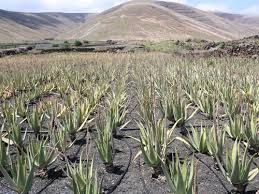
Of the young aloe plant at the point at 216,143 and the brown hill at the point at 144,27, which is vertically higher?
the young aloe plant at the point at 216,143

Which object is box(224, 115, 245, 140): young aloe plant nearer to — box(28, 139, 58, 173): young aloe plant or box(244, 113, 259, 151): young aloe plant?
box(244, 113, 259, 151): young aloe plant

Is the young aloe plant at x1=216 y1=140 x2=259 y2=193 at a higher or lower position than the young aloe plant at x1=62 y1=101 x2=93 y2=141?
higher

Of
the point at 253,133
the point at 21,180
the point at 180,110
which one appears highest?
the point at 253,133

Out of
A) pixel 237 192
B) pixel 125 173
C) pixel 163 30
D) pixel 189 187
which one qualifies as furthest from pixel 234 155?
pixel 163 30

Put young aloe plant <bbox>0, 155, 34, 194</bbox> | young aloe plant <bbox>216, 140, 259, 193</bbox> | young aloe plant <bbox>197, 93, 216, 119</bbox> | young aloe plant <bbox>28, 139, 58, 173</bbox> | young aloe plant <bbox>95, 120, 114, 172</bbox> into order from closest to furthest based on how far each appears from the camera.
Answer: young aloe plant <bbox>216, 140, 259, 193</bbox>, young aloe plant <bbox>0, 155, 34, 194</bbox>, young aloe plant <bbox>28, 139, 58, 173</bbox>, young aloe plant <bbox>95, 120, 114, 172</bbox>, young aloe plant <bbox>197, 93, 216, 119</bbox>

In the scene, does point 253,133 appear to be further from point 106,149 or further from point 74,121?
point 74,121

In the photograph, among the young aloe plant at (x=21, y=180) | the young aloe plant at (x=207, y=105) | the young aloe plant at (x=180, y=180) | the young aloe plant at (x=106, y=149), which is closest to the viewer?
the young aloe plant at (x=180, y=180)

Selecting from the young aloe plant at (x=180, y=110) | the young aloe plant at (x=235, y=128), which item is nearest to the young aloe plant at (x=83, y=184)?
the young aloe plant at (x=235, y=128)

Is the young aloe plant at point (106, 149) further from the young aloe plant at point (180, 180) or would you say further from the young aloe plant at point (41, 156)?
the young aloe plant at point (180, 180)

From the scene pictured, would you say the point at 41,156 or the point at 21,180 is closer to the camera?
the point at 21,180

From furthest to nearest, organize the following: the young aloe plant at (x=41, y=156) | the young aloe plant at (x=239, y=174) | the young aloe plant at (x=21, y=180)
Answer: the young aloe plant at (x=41, y=156) → the young aloe plant at (x=21, y=180) → the young aloe plant at (x=239, y=174)

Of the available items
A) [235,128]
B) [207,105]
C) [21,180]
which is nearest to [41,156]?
[21,180]

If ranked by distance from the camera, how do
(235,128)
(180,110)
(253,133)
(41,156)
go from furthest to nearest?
(180,110) < (235,128) < (253,133) < (41,156)

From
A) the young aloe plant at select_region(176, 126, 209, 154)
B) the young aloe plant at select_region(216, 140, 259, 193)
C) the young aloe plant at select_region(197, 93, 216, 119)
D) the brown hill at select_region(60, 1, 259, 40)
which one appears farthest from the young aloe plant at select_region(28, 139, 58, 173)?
the brown hill at select_region(60, 1, 259, 40)
